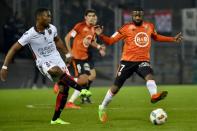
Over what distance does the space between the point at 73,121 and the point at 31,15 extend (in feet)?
66.1

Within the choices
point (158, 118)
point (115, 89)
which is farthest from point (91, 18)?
point (158, 118)

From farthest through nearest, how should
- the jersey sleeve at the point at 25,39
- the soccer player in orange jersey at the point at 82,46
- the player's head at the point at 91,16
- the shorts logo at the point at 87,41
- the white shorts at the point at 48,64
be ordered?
the shorts logo at the point at 87,41 → the soccer player in orange jersey at the point at 82,46 → the player's head at the point at 91,16 → the white shorts at the point at 48,64 → the jersey sleeve at the point at 25,39

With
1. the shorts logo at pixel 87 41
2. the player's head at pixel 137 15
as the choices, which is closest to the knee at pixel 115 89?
the player's head at pixel 137 15

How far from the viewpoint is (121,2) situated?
33.7 m

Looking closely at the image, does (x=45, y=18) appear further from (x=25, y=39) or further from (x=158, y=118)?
(x=158, y=118)

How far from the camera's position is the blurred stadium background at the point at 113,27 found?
32.4 metres

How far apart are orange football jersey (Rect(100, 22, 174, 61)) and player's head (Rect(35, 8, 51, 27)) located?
1.72 meters

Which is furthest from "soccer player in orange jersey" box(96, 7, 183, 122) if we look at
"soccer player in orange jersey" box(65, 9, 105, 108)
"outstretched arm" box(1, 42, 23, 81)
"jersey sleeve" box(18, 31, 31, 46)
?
"soccer player in orange jersey" box(65, 9, 105, 108)

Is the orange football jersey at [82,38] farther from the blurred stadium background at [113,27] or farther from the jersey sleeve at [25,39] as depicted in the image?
the blurred stadium background at [113,27]

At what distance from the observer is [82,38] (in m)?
18.2

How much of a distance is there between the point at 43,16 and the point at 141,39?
245cm

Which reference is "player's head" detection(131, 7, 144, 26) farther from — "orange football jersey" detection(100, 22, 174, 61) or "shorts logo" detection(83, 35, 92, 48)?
"shorts logo" detection(83, 35, 92, 48)

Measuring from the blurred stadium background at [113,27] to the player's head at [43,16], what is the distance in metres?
19.0

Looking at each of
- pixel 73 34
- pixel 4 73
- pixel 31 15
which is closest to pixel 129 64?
pixel 4 73
